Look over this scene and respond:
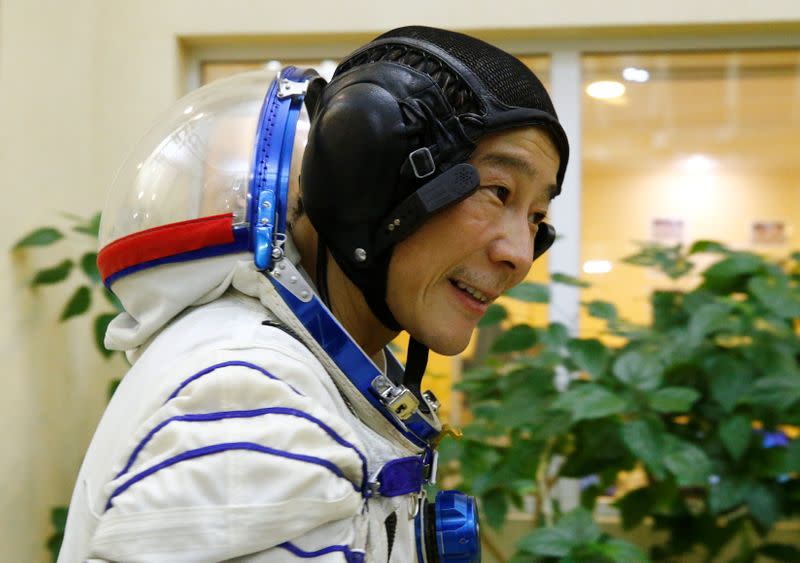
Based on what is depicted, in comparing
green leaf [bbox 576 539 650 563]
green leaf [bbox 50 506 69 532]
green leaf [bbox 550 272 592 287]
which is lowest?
green leaf [bbox 576 539 650 563]

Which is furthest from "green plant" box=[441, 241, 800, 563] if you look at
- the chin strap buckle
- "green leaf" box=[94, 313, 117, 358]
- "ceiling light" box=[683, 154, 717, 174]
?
the chin strap buckle

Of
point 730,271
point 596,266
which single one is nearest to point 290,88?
point 730,271

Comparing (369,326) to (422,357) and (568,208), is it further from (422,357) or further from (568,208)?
(568,208)

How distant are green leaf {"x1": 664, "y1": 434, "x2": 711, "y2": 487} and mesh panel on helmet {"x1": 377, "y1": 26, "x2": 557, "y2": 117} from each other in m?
1.45

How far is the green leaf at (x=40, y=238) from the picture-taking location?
93.4 inches

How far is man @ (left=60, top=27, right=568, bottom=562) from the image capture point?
81 centimetres

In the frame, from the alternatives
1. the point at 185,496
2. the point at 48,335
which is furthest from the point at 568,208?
the point at 185,496

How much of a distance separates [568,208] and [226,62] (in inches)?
43.4

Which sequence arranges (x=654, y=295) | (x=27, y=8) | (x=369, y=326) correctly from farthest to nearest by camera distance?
(x=654, y=295), (x=27, y=8), (x=369, y=326)

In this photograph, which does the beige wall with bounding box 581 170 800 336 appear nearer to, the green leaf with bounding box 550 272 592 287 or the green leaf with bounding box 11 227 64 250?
the green leaf with bounding box 550 272 592 287

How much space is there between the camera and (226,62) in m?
2.90

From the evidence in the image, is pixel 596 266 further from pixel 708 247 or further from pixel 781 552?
pixel 781 552

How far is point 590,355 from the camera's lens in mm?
2383

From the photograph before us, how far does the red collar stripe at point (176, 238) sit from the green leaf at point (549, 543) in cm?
145
